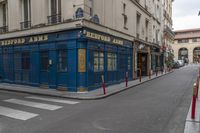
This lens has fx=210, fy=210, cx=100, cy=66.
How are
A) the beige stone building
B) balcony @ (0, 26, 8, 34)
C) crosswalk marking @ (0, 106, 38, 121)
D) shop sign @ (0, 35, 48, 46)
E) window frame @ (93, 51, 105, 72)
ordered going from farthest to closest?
the beige stone building, balcony @ (0, 26, 8, 34), shop sign @ (0, 35, 48, 46), window frame @ (93, 51, 105, 72), crosswalk marking @ (0, 106, 38, 121)

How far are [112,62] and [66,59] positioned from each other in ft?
13.6

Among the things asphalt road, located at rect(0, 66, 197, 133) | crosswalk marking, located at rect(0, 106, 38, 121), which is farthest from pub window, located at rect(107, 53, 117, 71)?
crosswalk marking, located at rect(0, 106, 38, 121)

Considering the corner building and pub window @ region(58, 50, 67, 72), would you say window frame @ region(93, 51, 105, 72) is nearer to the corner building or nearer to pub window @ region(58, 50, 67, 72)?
the corner building

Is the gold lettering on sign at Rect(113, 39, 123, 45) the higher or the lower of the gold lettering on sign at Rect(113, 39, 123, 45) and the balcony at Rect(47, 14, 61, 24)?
the lower

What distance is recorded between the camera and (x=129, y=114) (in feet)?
24.3

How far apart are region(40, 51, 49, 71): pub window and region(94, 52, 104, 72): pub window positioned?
3244mm

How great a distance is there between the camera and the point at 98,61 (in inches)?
542

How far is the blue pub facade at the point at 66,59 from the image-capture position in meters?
12.2

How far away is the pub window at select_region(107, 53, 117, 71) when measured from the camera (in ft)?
50.0

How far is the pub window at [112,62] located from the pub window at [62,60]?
3.53 m

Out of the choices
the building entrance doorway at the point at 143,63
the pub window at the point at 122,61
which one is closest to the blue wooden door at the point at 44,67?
the pub window at the point at 122,61

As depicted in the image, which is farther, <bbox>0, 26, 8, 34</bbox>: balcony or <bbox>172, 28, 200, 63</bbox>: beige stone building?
<bbox>172, 28, 200, 63</bbox>: beige stone building

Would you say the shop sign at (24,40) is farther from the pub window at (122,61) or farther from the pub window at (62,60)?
the pub window at (122,61)

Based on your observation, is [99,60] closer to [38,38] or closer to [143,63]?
[38,38]
